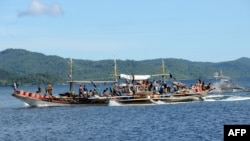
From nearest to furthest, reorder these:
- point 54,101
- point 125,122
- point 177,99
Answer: point 125,122 → point 177,99 → point 54,101

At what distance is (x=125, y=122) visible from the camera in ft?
190

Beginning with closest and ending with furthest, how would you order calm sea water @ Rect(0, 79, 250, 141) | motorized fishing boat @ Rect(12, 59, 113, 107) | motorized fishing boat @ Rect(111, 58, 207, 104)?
calm sea water @ Rect(0, 79, 250, 141), motorized fishing boat @ Rect(111, 58, 207, 104), motorized fishing boat @ Rect(12, 59, 113, 107)

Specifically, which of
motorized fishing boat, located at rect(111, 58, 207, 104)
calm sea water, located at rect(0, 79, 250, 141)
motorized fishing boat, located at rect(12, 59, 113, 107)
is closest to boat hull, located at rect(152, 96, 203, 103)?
motorized fishing boat, located at rect(111, 58, 207, 104)

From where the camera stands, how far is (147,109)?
74.6 meters

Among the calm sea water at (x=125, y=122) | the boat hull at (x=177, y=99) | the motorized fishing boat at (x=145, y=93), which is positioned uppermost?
the motorized fishing boat at (x=145, y=93)

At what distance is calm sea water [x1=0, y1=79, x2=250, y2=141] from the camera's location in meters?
46.4

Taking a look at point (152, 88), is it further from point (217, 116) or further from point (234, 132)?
point (234, 132)

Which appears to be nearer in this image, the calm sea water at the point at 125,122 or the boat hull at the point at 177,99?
the calm sea water at the point at 125,122

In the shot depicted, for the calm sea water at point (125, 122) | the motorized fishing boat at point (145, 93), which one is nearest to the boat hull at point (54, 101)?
the calm sea water at point (125, 122)

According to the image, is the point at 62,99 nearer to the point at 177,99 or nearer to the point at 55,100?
the point at 55,100

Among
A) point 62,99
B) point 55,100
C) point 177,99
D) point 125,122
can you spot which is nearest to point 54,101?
point 55,100

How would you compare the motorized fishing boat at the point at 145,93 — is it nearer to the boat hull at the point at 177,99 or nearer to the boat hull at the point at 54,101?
the boat hull at the point at 177,99

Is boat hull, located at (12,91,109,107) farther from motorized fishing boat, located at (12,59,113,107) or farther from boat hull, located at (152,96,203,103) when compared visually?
boat hull, located at (152,96,203,103)

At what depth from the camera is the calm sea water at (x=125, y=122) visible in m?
46.4
